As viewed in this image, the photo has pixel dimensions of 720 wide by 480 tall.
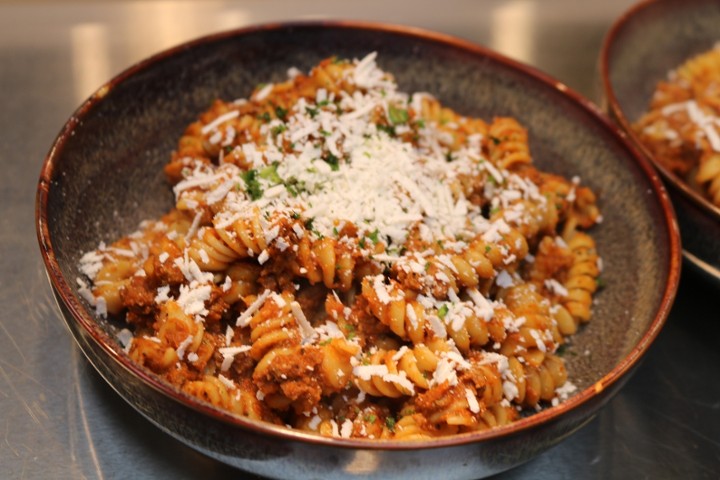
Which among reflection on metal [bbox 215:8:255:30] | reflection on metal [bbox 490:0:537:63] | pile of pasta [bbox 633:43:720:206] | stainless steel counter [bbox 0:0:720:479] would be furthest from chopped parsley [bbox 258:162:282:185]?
reflection on metal [bbox 490:0:537:63]

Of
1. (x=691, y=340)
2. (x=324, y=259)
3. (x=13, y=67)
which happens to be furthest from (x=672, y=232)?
(x=13, y=67)

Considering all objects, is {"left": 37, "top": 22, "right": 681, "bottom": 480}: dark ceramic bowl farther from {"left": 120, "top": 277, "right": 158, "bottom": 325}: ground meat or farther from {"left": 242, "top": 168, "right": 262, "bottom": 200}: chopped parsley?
{"left": 242, "top": 168, "right": 262, "bottom": 200}: chopped parsley

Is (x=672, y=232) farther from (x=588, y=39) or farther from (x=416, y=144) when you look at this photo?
(x=588, y=39)

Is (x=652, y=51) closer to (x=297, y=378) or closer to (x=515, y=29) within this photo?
(x=515, y=29)

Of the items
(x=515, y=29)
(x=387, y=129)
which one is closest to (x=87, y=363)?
(x=387, y=129)

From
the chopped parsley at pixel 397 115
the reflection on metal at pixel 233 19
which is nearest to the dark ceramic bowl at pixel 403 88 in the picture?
the chopped parsley at pixel 397 115
